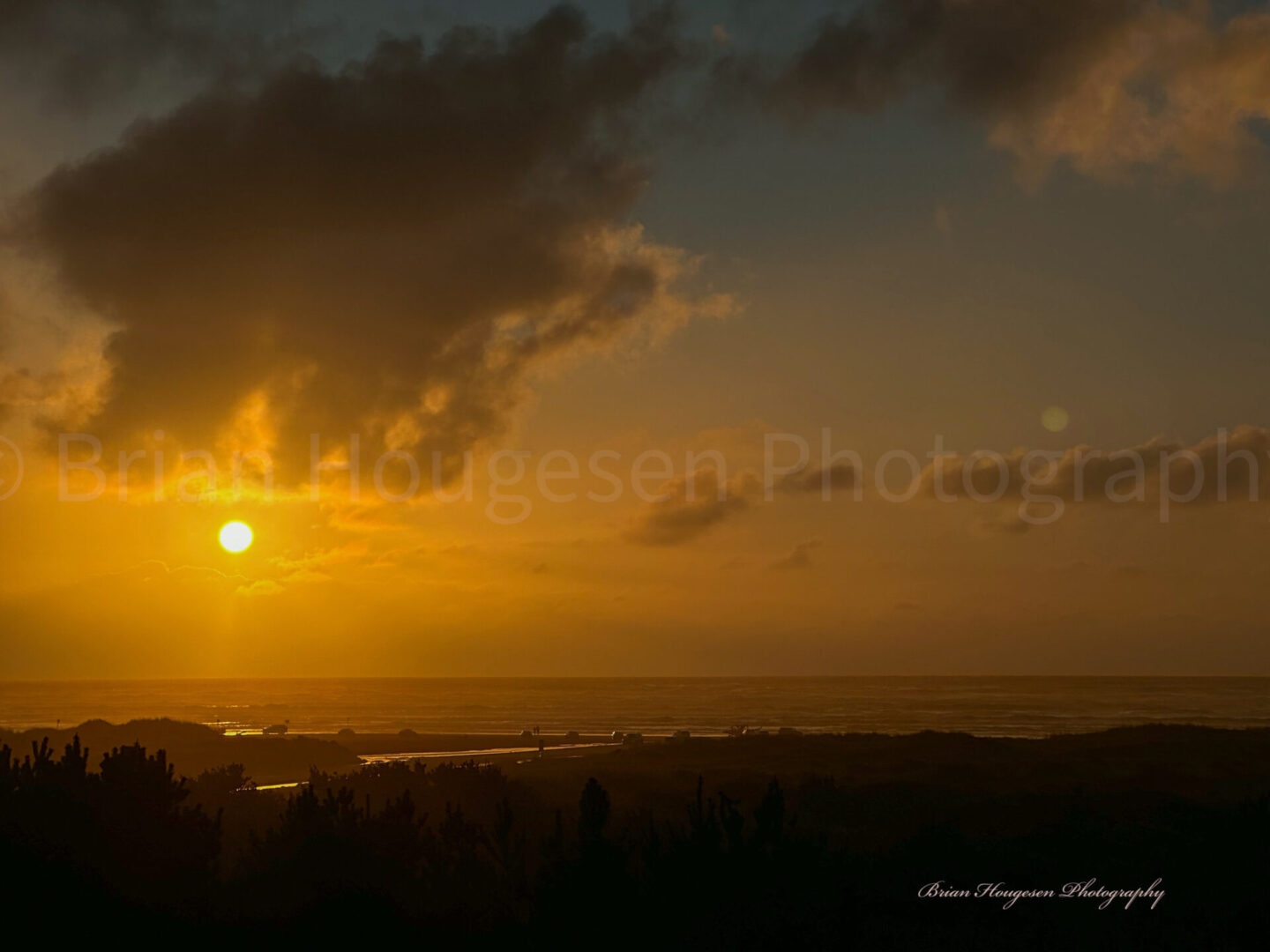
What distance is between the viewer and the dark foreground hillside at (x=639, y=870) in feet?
40.4

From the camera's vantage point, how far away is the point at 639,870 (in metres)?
16.3

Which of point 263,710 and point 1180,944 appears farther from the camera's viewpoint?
point 263,710

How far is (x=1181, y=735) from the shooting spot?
4884cm

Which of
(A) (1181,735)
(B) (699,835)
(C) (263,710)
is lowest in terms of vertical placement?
(C) (263,710)

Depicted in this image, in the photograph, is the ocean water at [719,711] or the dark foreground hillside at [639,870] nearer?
the dark foreground hillside at [639,870]

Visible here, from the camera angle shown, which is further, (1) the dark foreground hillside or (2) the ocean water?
(2) the ocean water

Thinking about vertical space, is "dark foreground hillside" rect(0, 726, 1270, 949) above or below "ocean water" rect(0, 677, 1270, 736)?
above

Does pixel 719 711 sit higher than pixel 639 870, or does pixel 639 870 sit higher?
pixel 639 870

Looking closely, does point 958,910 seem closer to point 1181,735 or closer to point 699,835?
point 699,835

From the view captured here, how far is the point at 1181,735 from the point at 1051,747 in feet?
28.3

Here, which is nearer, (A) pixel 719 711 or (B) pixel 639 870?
(B) pixel 639 870

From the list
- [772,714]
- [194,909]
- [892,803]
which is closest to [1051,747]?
[892,803]

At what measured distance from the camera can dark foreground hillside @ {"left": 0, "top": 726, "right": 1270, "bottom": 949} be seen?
40.4 feet

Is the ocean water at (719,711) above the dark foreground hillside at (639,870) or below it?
below
